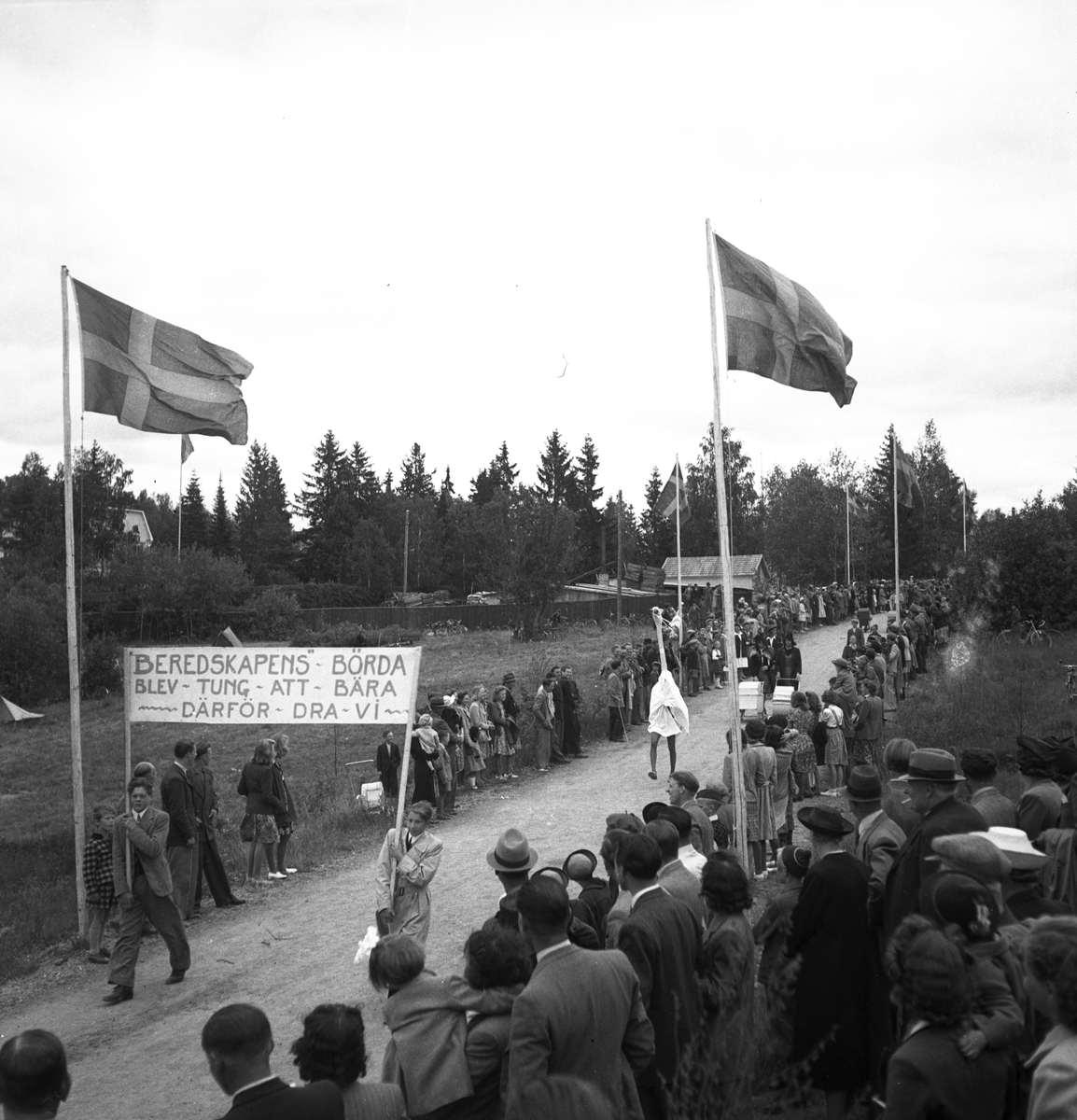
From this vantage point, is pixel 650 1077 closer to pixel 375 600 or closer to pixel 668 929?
pixel 668 929

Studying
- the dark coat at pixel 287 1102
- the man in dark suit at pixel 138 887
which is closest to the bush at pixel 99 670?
the man in dark suit at pixel 138 887

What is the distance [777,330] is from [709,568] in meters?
47.1

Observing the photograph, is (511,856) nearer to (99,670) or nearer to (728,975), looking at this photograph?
(728,975)

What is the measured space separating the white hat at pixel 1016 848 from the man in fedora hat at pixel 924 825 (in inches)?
12.0

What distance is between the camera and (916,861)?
5246 mm

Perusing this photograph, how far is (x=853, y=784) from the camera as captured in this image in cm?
614

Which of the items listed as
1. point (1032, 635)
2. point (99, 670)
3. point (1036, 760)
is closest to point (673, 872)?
point (1036, 760)

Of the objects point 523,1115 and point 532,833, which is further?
point 532,833

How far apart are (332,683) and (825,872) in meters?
6.20

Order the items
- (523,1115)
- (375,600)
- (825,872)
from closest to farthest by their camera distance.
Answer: (523,1115) < (825,872) < (375,600)

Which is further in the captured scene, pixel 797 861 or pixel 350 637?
pixel 350 637

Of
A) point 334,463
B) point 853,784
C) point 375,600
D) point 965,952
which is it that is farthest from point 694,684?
point 334,463

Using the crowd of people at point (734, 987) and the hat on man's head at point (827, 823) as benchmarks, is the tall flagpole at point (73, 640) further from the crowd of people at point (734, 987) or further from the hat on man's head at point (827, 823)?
the hat on man's head at point (827, 823)

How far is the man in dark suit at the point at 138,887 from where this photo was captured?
872cm
